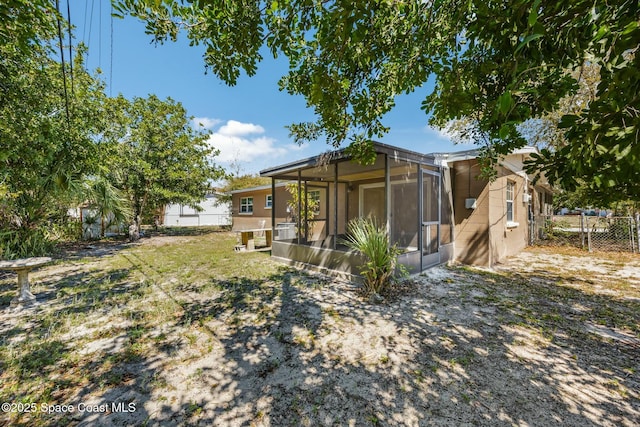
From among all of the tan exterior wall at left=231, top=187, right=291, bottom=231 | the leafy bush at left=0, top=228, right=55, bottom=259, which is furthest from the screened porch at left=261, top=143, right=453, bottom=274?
the leafy bush at left=0, top=228, right=55, bottom=259

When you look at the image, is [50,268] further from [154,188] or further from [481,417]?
[481,417]

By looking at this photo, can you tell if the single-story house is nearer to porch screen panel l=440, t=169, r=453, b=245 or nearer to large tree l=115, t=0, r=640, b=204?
porch screen panel l=440, t=169, r=453, b=245

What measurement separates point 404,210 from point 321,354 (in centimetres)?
646

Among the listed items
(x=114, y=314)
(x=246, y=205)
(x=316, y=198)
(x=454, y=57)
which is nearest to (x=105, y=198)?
(x=114, y=314)

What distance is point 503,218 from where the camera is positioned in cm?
736

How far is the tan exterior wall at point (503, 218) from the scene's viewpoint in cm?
677

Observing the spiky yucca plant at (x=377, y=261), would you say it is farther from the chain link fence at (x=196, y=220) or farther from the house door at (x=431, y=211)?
the chain link fence at (x=196, y=220)

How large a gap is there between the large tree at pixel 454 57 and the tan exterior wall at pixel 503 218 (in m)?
4.86

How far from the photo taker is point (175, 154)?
13.2 metres

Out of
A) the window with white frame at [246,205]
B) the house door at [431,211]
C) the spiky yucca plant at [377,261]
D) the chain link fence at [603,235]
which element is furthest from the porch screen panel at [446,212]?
the window with white frame at [246,205]

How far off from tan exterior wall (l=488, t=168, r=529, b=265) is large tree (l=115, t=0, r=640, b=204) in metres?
4.86

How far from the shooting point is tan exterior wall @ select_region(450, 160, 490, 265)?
6.69 m

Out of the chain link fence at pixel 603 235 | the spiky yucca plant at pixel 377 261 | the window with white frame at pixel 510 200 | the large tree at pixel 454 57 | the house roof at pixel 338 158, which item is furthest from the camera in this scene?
the chain link fence at pixel 603 235

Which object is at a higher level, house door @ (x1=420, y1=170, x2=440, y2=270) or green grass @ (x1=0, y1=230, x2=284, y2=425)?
house door @ (x1=420, y1=170, x2=440, y2=270)
